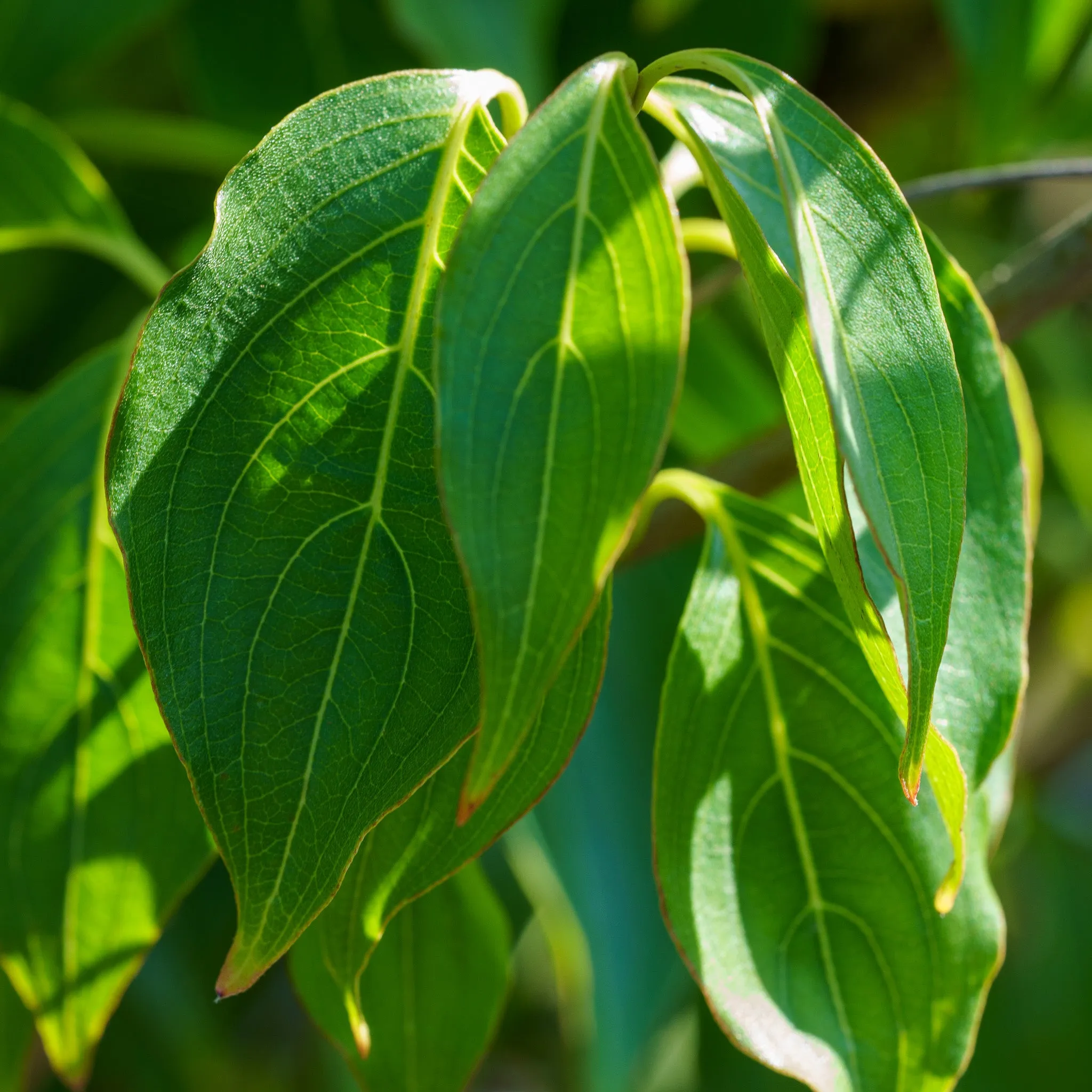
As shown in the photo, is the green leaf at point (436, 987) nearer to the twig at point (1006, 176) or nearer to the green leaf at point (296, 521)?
the green leaf at point (296, 521)

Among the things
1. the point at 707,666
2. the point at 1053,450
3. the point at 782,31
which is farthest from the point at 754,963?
the point at 1053,450

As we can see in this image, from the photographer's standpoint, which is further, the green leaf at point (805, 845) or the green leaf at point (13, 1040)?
the green leaf at point (13, 1040)

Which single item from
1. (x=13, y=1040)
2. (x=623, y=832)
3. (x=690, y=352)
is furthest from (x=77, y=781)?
(x=690, y=352)

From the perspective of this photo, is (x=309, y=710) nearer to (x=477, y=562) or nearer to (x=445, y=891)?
(x=477, y=562)

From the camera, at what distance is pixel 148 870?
0.41 metres

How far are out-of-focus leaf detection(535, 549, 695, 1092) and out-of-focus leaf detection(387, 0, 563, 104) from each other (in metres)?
0.29

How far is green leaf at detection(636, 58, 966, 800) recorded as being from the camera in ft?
0.76

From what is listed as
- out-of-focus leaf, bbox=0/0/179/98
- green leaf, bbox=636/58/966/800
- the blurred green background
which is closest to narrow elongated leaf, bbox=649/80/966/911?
green leaf, bbox=636/58/966/800

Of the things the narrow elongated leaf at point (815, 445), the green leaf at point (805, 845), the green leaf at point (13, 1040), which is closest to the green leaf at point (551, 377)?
the narrow elongated leaf at point (815, 445)

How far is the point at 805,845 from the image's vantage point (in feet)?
1.23

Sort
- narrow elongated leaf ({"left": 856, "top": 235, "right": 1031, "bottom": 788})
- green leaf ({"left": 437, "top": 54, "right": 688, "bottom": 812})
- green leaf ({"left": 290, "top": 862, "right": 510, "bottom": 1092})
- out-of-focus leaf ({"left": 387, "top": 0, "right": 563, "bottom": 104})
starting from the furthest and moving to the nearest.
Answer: out-of-focus leaf ({"left": 387, "top": 0, "right": 563, "bottom": 104}) < green leaf ({"left": 290, "top": 862, "right": 510, "bottom": 1092}) < narrow elongated leaf ({"left": 856, "top": 235, "right": 1031, "bottom": 788}) < green leaf ({"left": 437, "top": 54, "right": 688, "bottom": 812})

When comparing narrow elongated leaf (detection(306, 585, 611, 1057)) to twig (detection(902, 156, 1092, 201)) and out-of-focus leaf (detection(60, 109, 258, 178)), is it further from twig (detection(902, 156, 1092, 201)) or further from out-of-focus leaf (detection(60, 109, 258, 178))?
out-of-focus leaf (detection(60, 109, 258, 178))

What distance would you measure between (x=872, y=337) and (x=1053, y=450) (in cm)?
89

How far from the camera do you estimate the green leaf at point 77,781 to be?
1.33 feet
